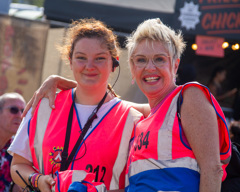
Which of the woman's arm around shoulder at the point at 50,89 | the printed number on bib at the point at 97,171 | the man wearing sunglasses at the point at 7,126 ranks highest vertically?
the woman's arm around shoulder at the point at 50,89

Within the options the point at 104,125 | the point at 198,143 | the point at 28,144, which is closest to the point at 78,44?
the point at 104,125

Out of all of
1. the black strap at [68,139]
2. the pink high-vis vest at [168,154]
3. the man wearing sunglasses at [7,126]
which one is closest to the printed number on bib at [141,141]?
the pink high-vis vest at [168,154]

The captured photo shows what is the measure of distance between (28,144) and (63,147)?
0.95ft

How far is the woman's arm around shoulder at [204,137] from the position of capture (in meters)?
1.79

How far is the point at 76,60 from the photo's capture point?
2.36 m

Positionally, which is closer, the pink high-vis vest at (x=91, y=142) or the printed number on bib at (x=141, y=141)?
the printed number on bib at (x=141, y=141)

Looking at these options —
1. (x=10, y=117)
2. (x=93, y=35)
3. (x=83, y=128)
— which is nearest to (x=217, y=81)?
(x=10, y=117)

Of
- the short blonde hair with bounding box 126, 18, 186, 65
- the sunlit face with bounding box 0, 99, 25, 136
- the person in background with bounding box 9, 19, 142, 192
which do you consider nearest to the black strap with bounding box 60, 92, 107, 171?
the person in background with bounding box 9, 19, 142, 192

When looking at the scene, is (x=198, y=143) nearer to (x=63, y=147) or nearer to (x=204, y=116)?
(x=204, y=116)

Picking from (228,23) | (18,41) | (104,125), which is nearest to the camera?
(104,125)

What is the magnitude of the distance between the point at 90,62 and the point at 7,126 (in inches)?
77.9

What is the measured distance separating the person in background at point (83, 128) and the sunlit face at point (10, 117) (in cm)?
152

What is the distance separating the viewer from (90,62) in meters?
2.31

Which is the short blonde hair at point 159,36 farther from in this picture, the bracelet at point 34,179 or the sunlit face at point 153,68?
the bracelet at point 34,179
